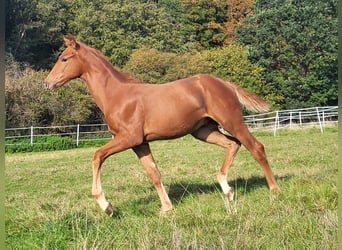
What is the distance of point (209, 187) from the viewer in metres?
6.84

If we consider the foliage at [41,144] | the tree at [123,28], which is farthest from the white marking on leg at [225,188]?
the tree at [123,28]

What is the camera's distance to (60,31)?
43.4 m

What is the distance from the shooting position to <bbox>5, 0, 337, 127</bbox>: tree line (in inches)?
1561

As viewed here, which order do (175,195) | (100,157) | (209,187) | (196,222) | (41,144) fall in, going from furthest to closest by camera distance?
(41,144) → (209,187) → (175,195) → (100,157) → (196,222)

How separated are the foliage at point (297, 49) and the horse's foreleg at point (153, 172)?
35.3 m

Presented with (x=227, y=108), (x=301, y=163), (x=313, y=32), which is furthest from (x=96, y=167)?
(x=313, y=32)

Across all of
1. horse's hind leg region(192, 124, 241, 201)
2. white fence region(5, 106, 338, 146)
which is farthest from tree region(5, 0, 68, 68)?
horse's hind leg region(192, 124, 241, 201)

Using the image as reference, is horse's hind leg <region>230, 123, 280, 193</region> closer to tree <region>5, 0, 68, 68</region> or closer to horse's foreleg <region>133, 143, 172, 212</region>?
horse's foreleg <region>133, 143, 172, 212</region>

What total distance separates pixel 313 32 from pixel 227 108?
3839cm

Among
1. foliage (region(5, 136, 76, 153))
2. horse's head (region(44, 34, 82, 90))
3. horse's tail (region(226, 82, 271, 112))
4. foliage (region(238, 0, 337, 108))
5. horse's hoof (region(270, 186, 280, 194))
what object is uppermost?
horse's head (region(44, 34, 82, 90))

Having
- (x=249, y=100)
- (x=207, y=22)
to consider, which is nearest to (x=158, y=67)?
(x=207, y=22)

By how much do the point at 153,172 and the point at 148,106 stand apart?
82 centimetres

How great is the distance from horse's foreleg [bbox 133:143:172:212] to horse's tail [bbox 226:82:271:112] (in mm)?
1479

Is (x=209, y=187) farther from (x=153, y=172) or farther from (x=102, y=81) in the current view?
(x=102, y=81)
